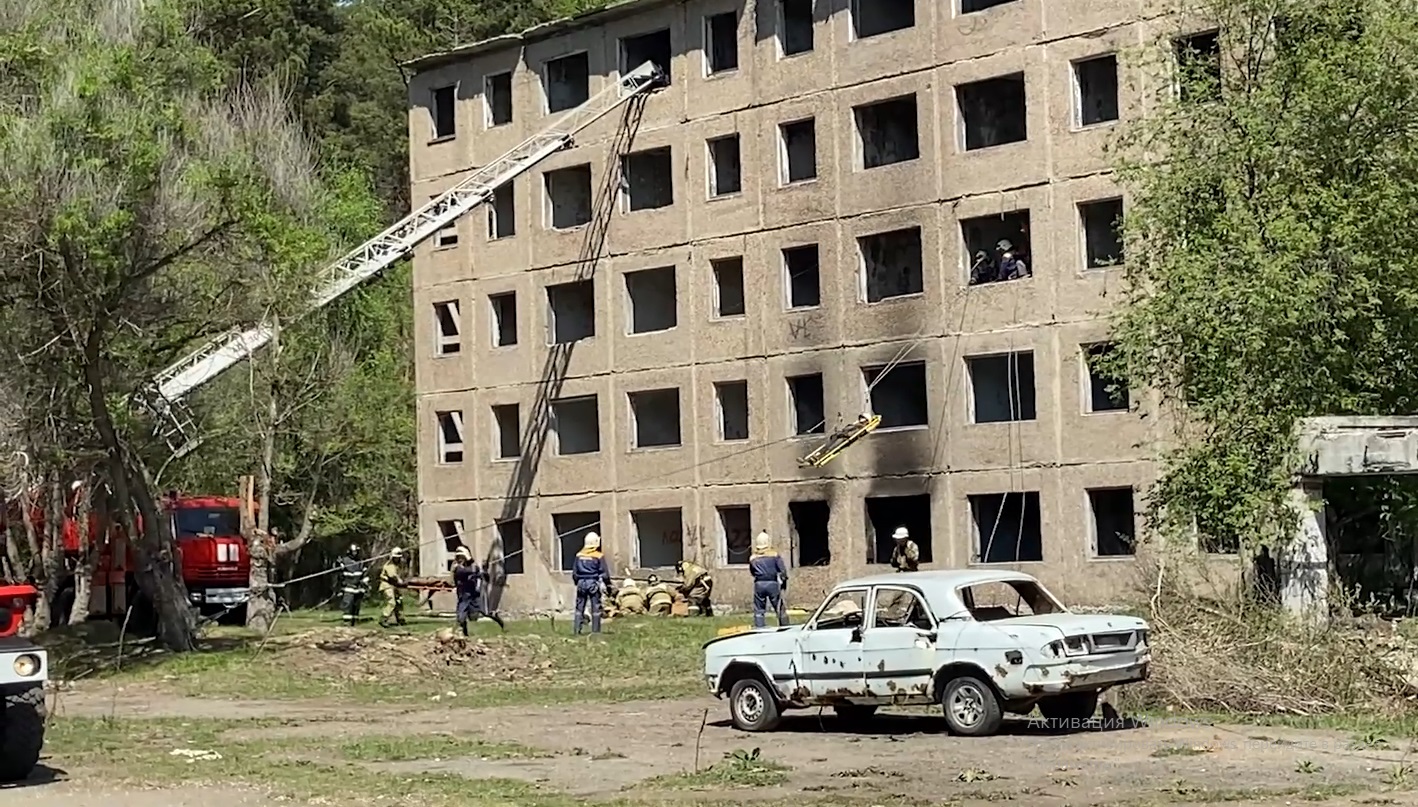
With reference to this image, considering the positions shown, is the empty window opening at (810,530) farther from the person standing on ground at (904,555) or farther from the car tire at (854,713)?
the car tire at (854,713)

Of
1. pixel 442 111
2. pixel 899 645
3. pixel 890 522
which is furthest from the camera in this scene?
pixel 442 111

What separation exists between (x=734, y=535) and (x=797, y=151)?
9.57 m

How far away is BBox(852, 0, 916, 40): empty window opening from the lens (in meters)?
45.8

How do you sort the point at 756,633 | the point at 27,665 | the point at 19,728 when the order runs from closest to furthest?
the point at 27,665 < the point at 19,728 < the point at 756,633

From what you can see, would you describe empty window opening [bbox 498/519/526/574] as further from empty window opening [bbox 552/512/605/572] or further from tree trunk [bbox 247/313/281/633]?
tree trunk [bbox 247/313/281/633]

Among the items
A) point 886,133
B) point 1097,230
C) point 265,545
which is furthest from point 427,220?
point 1097,230

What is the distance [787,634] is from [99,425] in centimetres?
1557

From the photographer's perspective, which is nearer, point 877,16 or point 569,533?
point 877,16

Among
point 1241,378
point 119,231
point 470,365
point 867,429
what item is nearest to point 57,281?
point 119,231

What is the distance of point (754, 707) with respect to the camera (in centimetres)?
2012

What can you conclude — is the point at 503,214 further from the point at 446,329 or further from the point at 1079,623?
the point at 1079,623

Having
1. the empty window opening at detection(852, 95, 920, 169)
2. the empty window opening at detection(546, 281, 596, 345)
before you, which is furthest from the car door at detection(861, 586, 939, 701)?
the empty window opening at detection(546, 281, 596, 345)

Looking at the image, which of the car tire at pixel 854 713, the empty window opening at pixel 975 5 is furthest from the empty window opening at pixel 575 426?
the car tire at pixel 854 713

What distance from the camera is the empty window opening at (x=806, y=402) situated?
4681cm
